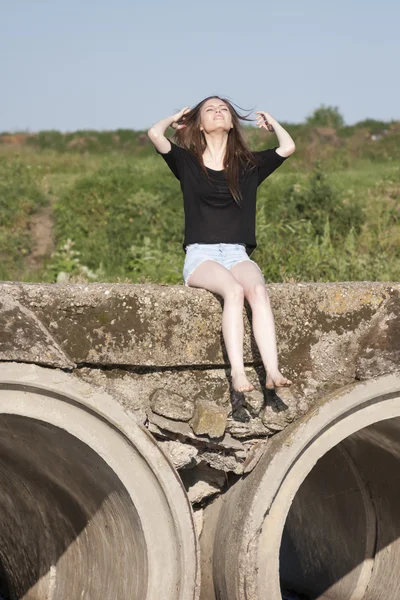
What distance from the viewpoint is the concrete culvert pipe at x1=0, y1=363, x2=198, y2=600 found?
4492 millimetres

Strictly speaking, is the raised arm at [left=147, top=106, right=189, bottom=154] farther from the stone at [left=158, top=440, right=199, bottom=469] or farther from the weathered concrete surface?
the stone at [left=158, top=440, right=199, bottom=469]

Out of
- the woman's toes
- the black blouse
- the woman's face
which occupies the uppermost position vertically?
the woman's face

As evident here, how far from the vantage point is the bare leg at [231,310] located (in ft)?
14.6

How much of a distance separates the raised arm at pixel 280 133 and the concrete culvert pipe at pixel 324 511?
4.68 feet

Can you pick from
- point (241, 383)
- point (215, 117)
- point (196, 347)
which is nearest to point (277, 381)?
point (241, 383)

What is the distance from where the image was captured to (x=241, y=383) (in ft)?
14.4

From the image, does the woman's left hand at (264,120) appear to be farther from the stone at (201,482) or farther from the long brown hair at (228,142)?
the stone at (201,482)

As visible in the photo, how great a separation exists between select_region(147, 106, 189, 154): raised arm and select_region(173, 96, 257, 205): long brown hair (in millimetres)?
55

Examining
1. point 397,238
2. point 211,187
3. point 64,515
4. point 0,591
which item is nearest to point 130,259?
point 397,238

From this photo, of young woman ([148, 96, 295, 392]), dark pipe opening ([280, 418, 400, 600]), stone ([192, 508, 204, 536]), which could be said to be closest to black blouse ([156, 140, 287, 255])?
young woman ([148, 96, 295, 392])

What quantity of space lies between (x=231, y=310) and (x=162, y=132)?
1.14 m

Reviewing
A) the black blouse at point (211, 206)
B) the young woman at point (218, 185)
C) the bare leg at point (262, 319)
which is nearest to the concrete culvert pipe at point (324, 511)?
the bare leg at point (262, 319)

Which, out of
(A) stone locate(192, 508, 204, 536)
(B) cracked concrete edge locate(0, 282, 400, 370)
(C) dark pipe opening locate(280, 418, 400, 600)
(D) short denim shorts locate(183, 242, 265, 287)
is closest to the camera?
(B) cracked concrete edge locate(0, 282, 400, 370)

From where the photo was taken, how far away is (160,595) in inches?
183
